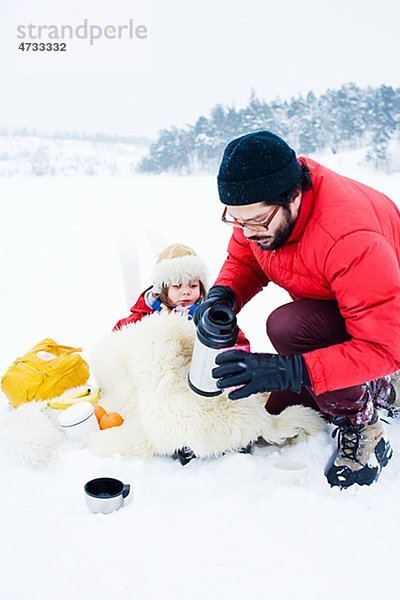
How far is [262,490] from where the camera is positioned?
1.35 m

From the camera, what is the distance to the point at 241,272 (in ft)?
5.47

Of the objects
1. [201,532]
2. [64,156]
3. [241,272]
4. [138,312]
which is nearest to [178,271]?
[138,312]

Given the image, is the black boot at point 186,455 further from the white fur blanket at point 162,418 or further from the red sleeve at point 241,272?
the red sleeve at point 241,272

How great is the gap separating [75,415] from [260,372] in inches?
26.2

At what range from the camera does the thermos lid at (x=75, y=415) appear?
161 centimetres

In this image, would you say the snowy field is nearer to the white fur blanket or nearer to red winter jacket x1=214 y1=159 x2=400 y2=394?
the white fur blanket

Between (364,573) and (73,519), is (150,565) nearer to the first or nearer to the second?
(73,519)

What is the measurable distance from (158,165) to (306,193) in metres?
5.43

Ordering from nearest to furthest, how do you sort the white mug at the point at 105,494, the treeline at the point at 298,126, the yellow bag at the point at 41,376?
the white mug at the point at 105,494 → the yellow bag at the point at 41,376 → the treeline at the point at 298,126

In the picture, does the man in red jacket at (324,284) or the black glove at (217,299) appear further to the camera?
the black glove at (217,299)

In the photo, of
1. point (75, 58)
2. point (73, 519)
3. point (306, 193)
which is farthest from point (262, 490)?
point (75, 58)

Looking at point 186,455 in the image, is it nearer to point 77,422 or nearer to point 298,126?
point 77,422

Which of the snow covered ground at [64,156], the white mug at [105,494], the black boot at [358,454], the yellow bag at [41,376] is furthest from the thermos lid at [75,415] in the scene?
the snow covered ground at [64,156]

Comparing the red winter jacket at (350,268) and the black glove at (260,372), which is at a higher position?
the red winter jacket at (350,268)
